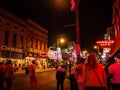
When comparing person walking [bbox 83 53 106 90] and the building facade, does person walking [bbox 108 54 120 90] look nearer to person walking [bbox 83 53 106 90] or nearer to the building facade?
person walking [bbox 83 53 106 90]

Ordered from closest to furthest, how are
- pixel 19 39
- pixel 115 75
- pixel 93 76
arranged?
pixel 93 76 → pixel 115 75 → pixel 19 39

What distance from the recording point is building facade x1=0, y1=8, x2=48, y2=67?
43.0 m

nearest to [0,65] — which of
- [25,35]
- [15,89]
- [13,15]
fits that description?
[15,89]

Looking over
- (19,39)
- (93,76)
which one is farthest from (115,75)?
(19,39)

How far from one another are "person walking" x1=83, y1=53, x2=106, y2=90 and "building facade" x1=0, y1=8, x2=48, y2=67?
36.9 metres

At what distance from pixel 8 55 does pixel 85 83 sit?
39952 millimetres

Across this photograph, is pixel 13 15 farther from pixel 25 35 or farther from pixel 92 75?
pixel 92 75

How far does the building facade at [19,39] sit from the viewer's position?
4300 cm

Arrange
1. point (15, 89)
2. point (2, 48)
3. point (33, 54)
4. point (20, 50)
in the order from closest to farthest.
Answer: point (15, 89) < point (2, 48) < point (20, 50) < point (33, 54)

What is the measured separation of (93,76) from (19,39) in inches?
1757

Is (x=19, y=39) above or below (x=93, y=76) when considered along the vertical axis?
above

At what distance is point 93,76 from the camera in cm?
594

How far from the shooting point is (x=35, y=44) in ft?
195

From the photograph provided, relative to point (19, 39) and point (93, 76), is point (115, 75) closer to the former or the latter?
point (93, 76)
